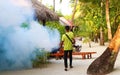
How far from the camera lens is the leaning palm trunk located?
40.5 feet

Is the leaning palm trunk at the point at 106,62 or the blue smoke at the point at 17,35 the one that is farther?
the blue smoke at the point at 17,35

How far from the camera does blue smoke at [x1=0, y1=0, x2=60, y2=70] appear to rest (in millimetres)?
13055

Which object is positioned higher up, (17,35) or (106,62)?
(17,35)

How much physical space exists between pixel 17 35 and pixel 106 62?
11.4 ft

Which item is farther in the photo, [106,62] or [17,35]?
[17,35]

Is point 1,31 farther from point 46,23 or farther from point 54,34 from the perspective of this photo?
point 46,23

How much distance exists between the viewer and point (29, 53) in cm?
1450

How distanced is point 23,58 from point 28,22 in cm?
146

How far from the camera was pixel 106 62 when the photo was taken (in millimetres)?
12633

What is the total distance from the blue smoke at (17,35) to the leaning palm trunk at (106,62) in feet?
9.57

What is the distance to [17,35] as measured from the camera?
13.7 m

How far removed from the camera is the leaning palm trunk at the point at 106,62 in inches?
486

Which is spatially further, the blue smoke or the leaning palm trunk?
the blue smoke

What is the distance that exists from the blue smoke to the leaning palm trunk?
2.92m
